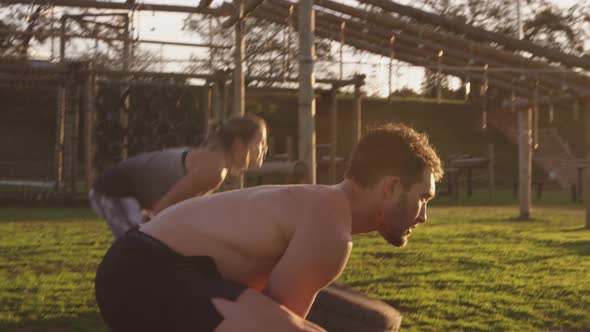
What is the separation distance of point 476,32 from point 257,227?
9.29 m

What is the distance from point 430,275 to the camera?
7809 millimetres

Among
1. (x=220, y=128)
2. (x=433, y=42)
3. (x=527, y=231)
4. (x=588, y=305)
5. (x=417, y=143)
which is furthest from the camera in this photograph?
(x=527, y=231)

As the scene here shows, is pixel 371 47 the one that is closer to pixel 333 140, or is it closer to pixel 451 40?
pixel 451 40

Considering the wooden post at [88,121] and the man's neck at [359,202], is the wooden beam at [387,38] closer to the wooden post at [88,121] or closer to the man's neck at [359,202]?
the wooden post at [88,121]

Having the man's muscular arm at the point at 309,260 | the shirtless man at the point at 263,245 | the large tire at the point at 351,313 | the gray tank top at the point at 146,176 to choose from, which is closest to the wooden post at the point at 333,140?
the gray tank top at the point at 146,176

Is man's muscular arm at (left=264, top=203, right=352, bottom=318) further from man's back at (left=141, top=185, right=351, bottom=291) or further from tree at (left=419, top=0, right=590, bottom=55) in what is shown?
tree at (left=419, top=0, right=590, bottom=55)

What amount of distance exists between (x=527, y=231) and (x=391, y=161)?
10.7 metres

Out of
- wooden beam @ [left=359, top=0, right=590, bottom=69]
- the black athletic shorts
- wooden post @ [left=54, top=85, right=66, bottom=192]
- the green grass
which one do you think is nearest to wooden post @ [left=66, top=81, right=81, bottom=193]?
wooden post @ [left=54, top=85, right=66, bottom=192]

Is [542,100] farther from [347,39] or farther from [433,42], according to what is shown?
[347,39]

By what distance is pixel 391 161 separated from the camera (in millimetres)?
2359

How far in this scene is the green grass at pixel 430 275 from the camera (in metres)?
5.75

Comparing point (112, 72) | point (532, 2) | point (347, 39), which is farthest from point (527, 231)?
point (532, 2)

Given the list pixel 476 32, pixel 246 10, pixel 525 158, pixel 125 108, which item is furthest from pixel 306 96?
pixel 125 108

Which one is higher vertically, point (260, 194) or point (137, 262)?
A: point (260, 194)
